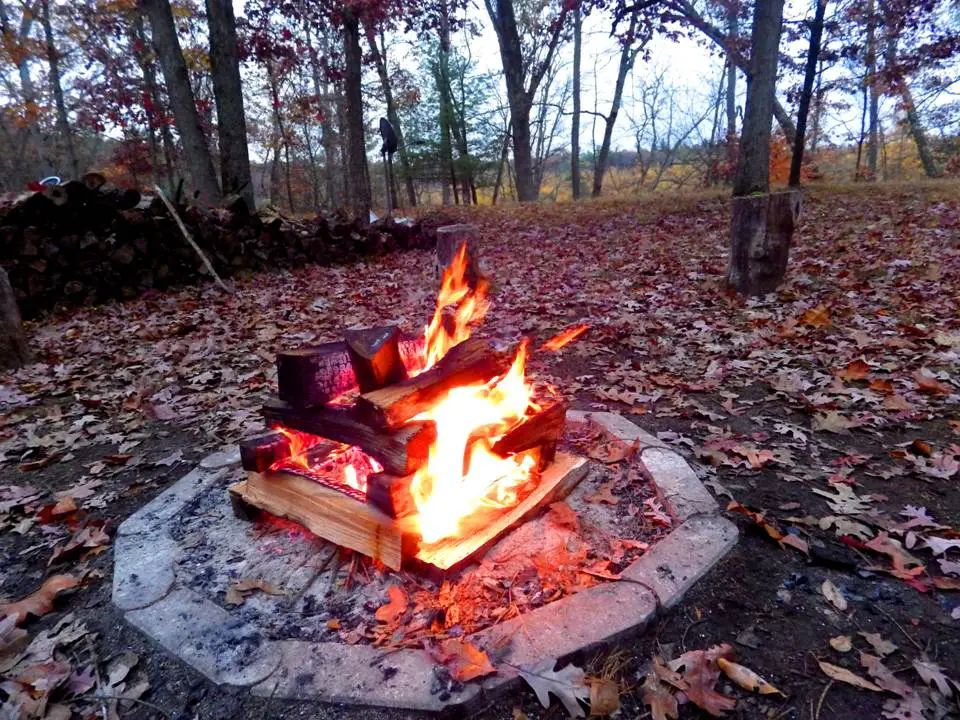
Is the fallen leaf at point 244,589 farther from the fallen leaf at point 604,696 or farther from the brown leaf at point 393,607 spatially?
the fallen leaf at point 604,696

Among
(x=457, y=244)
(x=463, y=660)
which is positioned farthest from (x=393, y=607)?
(x=457, y=244)

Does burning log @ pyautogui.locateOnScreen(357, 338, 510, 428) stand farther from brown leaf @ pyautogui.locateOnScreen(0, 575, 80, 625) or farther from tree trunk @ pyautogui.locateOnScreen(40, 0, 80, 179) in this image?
tree trunk @ pyautogui.locateOnScreen(40, 0, 80, 179)

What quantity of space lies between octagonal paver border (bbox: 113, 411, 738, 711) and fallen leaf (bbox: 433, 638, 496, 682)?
0.10 feet

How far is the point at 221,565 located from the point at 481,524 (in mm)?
1164

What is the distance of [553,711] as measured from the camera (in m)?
1.70

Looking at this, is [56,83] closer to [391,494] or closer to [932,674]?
[391,494]

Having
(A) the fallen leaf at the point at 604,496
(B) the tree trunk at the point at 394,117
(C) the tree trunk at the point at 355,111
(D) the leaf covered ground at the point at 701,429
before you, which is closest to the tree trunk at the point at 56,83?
(B) the tree trunk at the point at 394,117

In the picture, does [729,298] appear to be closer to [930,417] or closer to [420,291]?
[930,417]

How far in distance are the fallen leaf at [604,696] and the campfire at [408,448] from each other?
2.22 ft

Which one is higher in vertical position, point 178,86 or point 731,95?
point 731,95

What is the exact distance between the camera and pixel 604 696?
1703 millimetres

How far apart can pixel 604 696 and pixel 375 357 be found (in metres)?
1.45

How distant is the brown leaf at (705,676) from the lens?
5.52 feet

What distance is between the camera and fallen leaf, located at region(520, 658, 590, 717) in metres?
1.68
